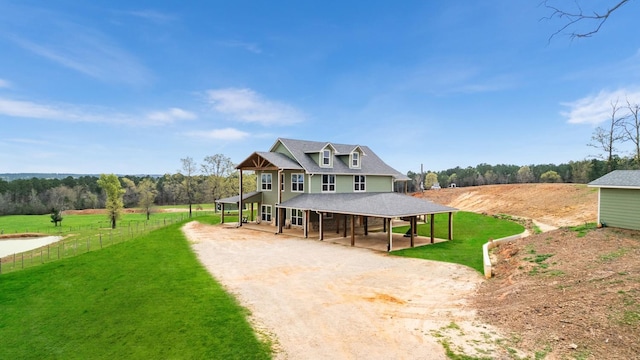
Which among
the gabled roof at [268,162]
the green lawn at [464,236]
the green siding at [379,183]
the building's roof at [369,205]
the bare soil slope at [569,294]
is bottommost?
the green lawn at [464,236]

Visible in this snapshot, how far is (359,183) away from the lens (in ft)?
104

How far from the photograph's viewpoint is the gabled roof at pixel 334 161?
95.8ft

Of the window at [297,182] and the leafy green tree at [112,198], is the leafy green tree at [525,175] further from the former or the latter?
the leafy green tree at [112,198]

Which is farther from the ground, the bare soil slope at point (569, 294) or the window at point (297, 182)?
the window at point (297, 182)

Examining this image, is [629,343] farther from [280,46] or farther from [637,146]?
[637,146]

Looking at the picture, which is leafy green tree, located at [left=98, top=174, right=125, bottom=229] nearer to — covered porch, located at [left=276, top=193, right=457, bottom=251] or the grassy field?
covered porch, located at [left=276, top=193, right=457, bottom=251]

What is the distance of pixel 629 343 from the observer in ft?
22.8

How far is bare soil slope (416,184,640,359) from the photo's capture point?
732 cm

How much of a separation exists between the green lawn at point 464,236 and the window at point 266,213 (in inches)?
479

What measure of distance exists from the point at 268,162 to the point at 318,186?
4904 mm

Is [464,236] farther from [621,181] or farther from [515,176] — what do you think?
[515,176]

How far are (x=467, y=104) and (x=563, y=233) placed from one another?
2289cm

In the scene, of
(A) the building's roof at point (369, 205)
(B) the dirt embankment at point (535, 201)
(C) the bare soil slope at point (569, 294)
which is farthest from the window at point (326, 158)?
(B) the dirt embankment at point (535, 201)

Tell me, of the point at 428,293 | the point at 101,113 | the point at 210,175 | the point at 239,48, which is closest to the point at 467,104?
the point at 239,48
